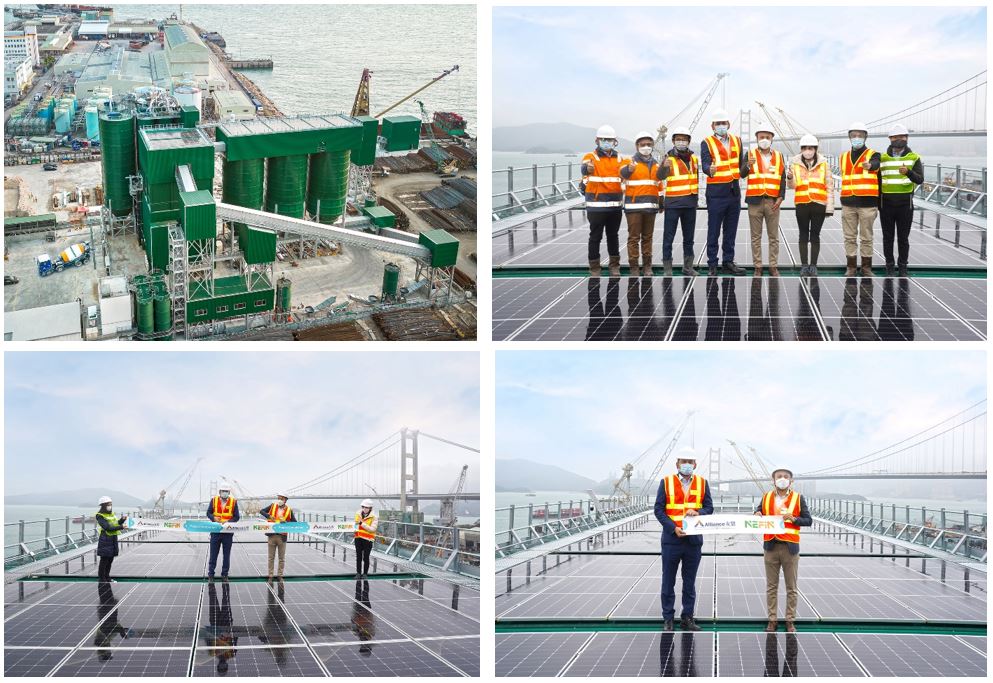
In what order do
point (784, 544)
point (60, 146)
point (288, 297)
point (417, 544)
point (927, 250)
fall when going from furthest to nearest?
point (60, 146), point (288, 297), point (417, 544), point (927, 250), point (784, 544)

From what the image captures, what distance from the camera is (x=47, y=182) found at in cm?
4184

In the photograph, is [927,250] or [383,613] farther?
[927,250]

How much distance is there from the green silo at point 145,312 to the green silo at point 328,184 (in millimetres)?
8362

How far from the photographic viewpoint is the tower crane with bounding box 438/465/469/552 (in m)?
11.4

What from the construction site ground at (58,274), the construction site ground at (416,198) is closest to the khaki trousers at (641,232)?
the construction site ground at (58,274)

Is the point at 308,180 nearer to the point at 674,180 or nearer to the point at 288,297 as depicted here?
the point at 288,297

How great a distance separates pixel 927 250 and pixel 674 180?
3.32 meters

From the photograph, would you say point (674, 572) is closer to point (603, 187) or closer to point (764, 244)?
point (603, 187)

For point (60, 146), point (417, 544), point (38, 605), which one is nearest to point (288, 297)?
point (417, 544)

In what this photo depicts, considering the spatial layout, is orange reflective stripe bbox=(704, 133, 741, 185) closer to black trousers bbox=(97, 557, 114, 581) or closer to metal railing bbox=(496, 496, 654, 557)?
metal railing bbox=(496, 496, 654, 557)

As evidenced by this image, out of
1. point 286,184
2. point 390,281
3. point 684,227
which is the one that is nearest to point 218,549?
point 684,227

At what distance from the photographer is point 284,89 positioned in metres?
67.6

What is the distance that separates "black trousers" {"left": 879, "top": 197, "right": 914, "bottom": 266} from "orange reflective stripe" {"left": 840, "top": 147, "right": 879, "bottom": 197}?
19cm

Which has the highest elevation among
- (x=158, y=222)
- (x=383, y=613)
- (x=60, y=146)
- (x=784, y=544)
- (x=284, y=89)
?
(x=284, y=89)
